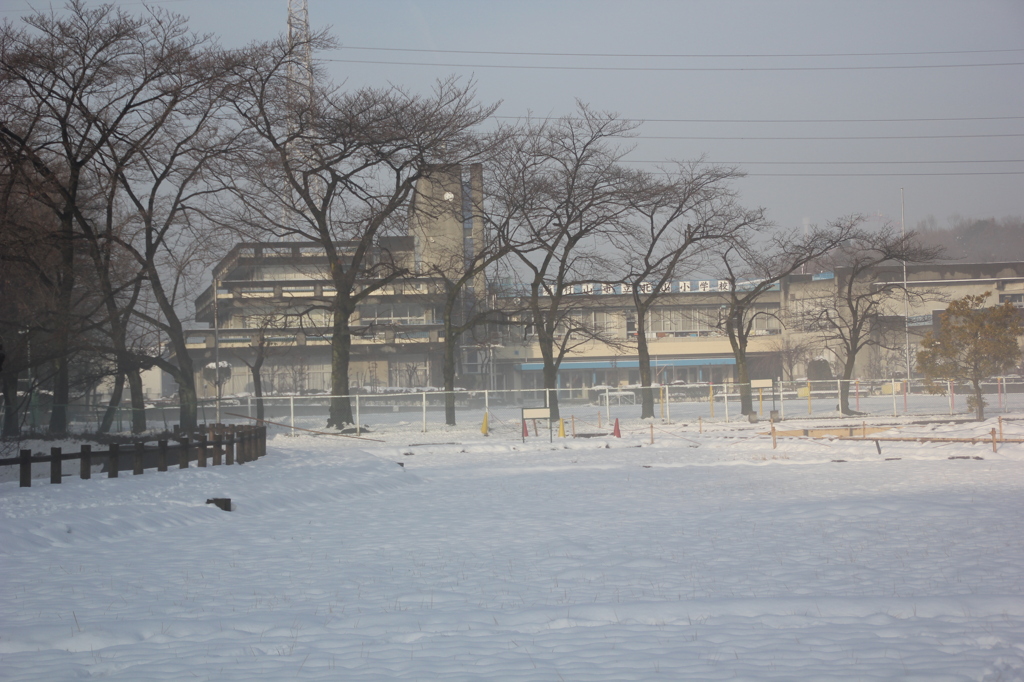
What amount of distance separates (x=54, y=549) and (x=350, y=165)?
23321mm

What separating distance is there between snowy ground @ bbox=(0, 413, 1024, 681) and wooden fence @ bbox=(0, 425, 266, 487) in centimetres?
44

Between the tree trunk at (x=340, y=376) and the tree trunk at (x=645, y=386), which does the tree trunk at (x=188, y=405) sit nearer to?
the tree trunk at (x=340, y=376)

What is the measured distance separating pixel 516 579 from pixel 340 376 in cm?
2693

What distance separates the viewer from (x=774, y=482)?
16.8m

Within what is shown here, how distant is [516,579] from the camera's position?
8938mm

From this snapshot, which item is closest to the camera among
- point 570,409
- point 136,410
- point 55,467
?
point 55,467

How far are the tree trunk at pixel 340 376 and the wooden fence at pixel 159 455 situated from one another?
11.7 meters

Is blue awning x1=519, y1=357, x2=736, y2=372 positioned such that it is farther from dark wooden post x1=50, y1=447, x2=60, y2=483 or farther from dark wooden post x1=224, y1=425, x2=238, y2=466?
dark wooden post x1=50, y1=447, x2=60, y2=483

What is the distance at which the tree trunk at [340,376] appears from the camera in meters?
34.3

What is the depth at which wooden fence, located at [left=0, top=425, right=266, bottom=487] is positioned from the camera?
14.5 m

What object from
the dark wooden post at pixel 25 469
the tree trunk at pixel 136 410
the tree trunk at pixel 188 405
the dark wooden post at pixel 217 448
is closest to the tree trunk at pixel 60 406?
the tree trunk at pixel 136 410

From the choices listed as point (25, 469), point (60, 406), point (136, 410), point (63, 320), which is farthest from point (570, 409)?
point (25, 469)

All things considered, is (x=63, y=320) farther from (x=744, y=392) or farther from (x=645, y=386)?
(x=744, y=392)

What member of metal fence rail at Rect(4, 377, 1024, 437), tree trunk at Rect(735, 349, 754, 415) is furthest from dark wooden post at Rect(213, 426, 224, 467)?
tree trunk at Rect(735, 349, 754, 415)
